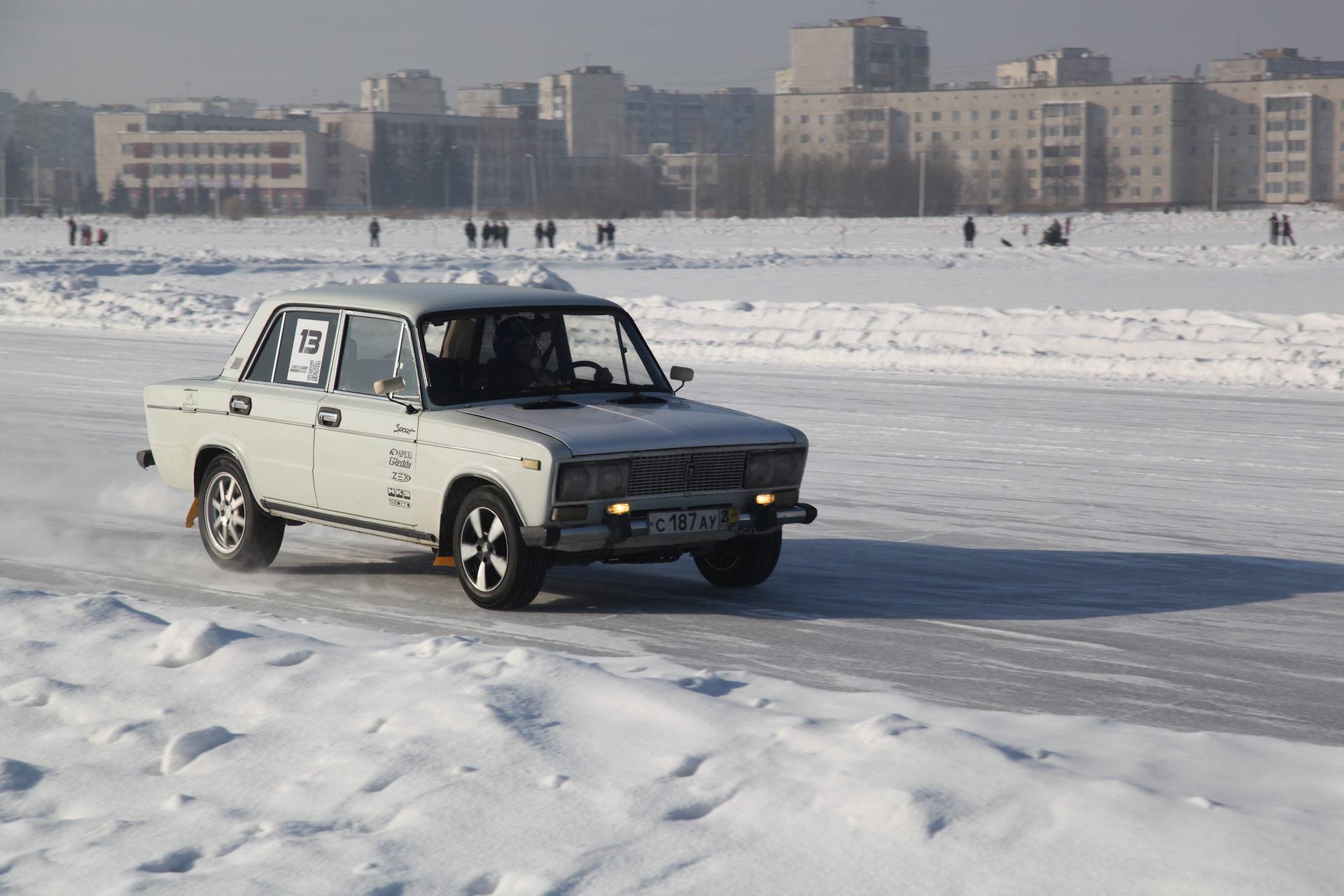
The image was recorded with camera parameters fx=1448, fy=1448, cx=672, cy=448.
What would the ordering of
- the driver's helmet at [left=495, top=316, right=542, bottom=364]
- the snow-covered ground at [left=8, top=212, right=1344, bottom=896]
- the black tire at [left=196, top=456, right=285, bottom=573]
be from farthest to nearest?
the black tire at [left=196, top=456, right=285, bottom=573] < the driver's helmet at [left=495, top=316, right=542, bottom=364] < the snow-covered ground at [left=8, top=212, right=1344, bottom=896]

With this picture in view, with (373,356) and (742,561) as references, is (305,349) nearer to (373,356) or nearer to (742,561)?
(373,356)

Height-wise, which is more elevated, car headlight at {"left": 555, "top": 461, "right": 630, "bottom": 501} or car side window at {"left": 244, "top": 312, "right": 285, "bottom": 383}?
car side window at {"left": 244, "top": 312, "right": 285, "bottom": 383}

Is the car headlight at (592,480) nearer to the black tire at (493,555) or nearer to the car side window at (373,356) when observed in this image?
the black tire at (493,555)

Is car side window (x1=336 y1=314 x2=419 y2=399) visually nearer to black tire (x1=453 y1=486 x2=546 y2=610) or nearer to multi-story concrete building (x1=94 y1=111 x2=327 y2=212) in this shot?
black tire (x1=453 y1=486 x2=546 y2=610)

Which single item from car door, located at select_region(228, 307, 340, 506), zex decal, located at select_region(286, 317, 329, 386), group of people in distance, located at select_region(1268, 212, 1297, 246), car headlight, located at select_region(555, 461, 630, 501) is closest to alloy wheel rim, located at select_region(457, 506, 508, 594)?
car headlight, located at select_region(555, 461, 630, 501)

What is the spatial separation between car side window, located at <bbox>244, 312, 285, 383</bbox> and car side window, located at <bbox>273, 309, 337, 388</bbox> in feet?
0.10

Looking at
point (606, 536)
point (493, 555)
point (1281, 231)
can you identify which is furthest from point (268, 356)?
point (1281, 231)

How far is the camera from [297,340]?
8164mm

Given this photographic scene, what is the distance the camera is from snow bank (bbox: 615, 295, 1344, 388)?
19.8m

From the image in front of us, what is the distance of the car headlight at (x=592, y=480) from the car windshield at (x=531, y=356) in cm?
93

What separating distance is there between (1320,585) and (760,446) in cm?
331

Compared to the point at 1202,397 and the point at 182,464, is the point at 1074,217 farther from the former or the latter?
the point at 182,464

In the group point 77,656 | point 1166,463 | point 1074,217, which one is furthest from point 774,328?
point 1074,217

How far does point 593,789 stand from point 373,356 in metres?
3.96
